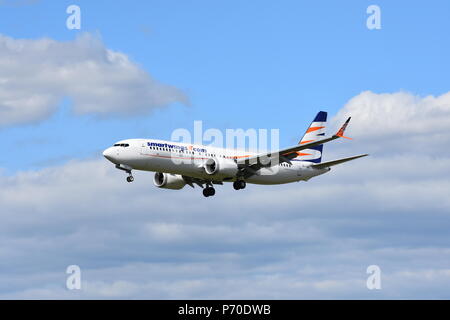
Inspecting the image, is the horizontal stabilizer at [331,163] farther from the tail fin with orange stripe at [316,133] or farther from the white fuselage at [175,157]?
the tail fin with orange stripe at [316,133]

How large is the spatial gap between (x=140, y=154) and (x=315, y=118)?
102 ft

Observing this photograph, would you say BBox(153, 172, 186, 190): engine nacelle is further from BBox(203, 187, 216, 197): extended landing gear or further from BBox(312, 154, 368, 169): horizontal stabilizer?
BBox(312, 154, 368, 169): horizontal stabilizer

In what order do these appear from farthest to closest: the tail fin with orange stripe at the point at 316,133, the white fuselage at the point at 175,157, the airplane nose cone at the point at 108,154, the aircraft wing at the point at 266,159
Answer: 1. the tail fin with orange stripe at the point at 316,133
2. the aircraft wing at the point at 266,159
3. the airplane nose cone at the point at 108,154
4. the white fuselage at the point at 175,157

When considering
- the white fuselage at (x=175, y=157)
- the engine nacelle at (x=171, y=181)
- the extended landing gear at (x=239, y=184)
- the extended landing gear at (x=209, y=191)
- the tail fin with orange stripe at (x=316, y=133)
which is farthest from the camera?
the tail fin with orange stripe at (x=316, y=133)

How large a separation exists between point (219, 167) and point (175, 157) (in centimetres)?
495

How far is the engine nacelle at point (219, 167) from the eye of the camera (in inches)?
3063

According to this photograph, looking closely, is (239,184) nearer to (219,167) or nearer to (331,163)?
(219,167)

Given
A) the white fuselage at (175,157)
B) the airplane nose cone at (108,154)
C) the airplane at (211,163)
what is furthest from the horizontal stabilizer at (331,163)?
the airplane nose cone at (108,154)

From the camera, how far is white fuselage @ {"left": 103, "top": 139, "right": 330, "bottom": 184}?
73812 mm
